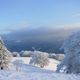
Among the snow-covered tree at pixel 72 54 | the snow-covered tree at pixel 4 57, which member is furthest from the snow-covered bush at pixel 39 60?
the snow-covered tree at pixel 72 54

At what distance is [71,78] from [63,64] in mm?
8082

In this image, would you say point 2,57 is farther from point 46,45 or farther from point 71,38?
point 46,45

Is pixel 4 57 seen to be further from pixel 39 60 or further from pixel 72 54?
pixel 39 60

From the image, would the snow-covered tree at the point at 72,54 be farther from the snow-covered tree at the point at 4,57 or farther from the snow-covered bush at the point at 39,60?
the snow-covered bush at the point at 39,60

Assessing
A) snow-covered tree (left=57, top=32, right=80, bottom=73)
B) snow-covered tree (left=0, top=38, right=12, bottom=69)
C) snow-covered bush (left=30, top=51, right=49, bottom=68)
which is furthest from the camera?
snow-covered bush (left=30, top=51, right=49, bottom=68)

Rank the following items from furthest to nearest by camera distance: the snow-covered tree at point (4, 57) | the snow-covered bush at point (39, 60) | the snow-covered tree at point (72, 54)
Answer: the snow-covered bush at point (39, 60) < the snow-covered tree at point (4, 57) < the snow-covered tree at point (72, 54)

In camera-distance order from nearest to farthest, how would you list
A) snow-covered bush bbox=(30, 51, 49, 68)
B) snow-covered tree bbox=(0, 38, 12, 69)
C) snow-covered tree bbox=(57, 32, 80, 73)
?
snow-covered tree bbox=(57, 32, 80, 73)
snow-covered tree bbox=(0, 38, 12, 69)
snow-covered bush bbox=(30, 51, 49, 68)

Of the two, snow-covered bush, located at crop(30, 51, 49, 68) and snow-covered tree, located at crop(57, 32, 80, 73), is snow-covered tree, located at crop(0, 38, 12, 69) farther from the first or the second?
snow-covered bush, located at crop(30, 51, 49, 68)

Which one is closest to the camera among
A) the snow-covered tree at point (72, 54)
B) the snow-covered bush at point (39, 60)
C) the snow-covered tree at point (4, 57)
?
the snow-covered tree at point (72, 54)

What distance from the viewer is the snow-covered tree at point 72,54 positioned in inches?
949

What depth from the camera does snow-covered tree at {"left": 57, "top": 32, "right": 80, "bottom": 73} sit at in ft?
79.1

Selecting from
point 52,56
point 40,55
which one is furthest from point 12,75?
point 52,56

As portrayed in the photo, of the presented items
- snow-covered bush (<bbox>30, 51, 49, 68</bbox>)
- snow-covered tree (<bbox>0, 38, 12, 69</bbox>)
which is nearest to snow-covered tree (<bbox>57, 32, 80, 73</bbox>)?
snow-covered tree (<bbox>0, 38, 12, 69</bbox>)

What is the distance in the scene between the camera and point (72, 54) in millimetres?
24656
